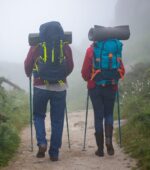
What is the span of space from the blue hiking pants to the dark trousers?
0.65m

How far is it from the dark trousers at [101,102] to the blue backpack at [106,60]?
0.19 m

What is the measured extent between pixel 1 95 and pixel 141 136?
5.29m

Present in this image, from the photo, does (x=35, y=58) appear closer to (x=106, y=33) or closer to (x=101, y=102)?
(x=106, y=33)

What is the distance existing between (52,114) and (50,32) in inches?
65.1

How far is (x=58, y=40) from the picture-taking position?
896 cm

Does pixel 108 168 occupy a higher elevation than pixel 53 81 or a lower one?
lower

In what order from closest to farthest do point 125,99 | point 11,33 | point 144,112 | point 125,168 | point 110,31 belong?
1. point 125,168
2. point 110,31
3. point 144,112
4. point 125,99
5. point 11,33

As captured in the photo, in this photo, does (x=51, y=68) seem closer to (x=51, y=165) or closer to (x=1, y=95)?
(x=51, y=165)

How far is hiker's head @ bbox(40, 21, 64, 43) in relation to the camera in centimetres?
893

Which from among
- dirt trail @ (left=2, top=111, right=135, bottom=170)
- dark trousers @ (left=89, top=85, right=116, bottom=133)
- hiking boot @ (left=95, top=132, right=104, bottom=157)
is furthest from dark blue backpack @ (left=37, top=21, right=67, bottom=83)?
dirt trail @ (left=2, top=111, right=135, bottom=170)

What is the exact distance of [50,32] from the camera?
8.94 m

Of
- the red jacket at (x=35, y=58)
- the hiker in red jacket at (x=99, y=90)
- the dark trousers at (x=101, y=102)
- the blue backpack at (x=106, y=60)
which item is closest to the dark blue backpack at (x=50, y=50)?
the red jacket at (x=35, y=58)

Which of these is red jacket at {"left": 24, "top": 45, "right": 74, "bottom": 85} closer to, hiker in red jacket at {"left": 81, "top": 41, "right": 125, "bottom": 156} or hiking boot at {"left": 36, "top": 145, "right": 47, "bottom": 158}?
hiker in red jacket at {"left": 81, "top": 41, "right": 125, "bottom": 156}

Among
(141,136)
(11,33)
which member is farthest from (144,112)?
(11,33)
